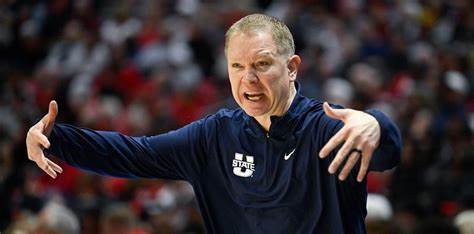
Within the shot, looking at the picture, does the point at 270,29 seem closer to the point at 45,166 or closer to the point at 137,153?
the point at 137,153

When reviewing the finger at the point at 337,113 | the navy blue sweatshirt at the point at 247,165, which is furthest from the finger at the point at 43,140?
the finger at the point at 337,113

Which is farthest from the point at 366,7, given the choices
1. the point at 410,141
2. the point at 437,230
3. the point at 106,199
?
the point at 437,230

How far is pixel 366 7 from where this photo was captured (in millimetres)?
12102

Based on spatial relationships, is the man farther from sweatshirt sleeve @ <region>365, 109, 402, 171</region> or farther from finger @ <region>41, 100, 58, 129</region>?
sweatshirt sleeve @ <region>365, 109, 402, 171</region>

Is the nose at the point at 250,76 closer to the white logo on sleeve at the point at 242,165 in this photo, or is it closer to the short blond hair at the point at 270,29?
the short blond hair at the point at 270,29

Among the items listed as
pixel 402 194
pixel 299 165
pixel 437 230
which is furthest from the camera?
pixel 402 194

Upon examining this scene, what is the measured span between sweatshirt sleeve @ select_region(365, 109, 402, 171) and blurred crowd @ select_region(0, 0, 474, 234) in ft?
10.5

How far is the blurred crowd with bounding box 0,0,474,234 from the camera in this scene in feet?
26.1

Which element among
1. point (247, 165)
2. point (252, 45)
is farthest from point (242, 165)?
point (252, 45)

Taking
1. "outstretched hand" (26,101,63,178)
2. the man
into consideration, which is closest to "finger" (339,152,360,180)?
the man

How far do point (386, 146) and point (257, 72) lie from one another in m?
0.76

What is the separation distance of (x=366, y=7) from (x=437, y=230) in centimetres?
650

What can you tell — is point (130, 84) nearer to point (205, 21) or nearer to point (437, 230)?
point (205, 21)

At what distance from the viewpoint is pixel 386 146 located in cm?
329
